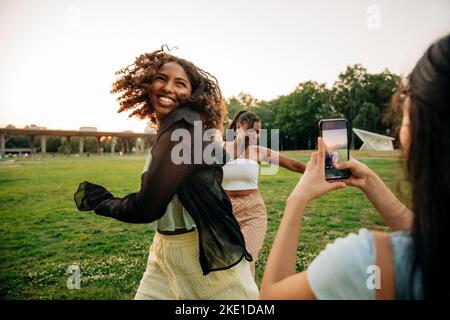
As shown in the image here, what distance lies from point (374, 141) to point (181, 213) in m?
41.3

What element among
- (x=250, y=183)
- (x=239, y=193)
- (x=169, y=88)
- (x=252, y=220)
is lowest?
(x=252, y=220)

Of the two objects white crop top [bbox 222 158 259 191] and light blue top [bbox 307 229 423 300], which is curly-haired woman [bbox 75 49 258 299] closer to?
light blue top [bbox 307 229 423 300]

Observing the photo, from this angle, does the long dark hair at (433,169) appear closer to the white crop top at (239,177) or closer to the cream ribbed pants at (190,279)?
the cream ribbed pants at (190,279)

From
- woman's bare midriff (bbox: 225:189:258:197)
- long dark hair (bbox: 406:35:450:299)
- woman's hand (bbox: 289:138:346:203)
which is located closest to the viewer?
long dark hair (bbox: 406:35:450:299)

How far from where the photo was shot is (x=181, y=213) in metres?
1.75

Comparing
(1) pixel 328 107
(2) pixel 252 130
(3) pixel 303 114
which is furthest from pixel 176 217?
(3) pixel 303 114

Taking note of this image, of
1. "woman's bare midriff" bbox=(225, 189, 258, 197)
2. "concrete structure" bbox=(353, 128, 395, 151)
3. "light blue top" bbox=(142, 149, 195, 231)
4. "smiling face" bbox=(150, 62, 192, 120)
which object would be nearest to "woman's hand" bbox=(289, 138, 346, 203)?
"light blue top" bbox=(142, 149, 195, 231)

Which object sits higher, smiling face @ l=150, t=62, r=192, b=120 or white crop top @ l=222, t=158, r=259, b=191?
smiling face @ l=150, t=62, r=192, b=120

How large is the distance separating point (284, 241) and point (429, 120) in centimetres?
52

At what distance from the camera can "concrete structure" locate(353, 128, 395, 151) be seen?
38.3 m

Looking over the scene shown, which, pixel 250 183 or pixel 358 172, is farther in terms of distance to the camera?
pixel 250 183

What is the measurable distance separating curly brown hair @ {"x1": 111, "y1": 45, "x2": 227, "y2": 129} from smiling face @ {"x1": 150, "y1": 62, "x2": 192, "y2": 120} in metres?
0.04

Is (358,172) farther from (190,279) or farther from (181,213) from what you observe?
(190,279)
